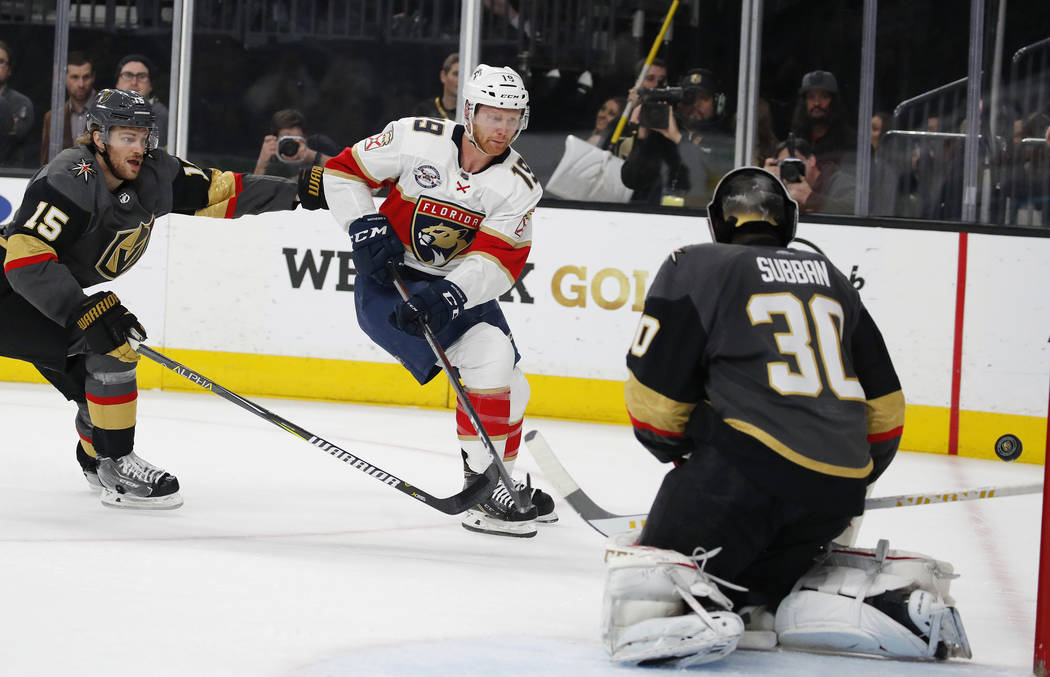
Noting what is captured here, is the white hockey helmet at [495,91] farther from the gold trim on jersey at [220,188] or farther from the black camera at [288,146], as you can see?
the black camera at [288,146]

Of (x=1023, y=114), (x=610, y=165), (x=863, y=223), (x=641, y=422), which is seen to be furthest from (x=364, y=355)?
(x=641, y=422)

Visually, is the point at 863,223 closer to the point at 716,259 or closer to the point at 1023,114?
the point at 1023,114

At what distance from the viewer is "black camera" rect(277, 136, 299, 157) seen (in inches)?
223

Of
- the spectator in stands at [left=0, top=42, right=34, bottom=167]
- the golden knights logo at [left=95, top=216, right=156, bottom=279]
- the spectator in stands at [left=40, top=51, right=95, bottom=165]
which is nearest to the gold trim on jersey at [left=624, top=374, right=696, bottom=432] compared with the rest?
the golden knights logo at [left=95, top=216, right=156, bottom=279]

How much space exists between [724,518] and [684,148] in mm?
3365

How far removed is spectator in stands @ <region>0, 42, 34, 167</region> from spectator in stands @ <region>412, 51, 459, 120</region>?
5.54ft

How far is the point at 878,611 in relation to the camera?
2176 millimetres

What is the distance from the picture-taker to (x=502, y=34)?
5.38 metres

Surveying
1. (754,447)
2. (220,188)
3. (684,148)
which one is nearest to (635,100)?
(684,148)

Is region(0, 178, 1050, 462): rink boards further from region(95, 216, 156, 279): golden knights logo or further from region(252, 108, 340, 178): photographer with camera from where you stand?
region(95, 216, 156, 279): golden knights logo

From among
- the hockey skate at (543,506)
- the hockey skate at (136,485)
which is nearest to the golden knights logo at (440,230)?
the hockey skate at (543,506)

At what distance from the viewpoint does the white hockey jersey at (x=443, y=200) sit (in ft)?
10.9

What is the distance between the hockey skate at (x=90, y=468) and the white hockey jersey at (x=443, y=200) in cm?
91

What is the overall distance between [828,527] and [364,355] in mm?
3379
